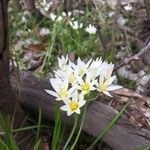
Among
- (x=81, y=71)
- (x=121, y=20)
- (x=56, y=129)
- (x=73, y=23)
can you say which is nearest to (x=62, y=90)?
(x=81, y=71)

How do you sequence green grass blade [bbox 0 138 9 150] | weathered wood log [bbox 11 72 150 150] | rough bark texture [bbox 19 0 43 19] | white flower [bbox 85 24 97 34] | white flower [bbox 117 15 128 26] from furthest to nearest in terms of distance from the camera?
rough bark texture [bbox 19 0 43 19] < white flower [bbox 117 15 128 26] < white flower [bbox 85 24 97 34] < weathered wood log [bbox 11 72 150 150] < green grass blade [bbox 0 138 9 150]

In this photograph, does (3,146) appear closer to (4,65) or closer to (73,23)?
(4,65)

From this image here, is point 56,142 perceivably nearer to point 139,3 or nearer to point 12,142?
point 12,142

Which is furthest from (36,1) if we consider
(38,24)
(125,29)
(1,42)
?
(1,42)

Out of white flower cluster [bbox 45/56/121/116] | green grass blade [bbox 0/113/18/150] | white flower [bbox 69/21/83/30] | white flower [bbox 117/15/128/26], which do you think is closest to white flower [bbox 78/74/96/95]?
white flower cluster [bbox 45/56/121/116]

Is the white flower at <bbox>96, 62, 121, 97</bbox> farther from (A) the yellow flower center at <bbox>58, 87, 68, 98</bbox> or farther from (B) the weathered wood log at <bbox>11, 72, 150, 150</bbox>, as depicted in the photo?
(B) the weathered wood log at <bbox>11, 72, 150, 150</bbox>
